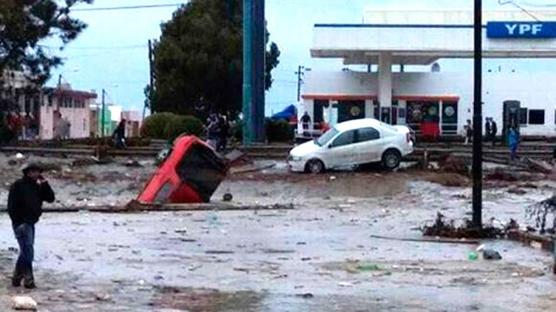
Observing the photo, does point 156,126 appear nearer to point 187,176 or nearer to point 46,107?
point 46,107

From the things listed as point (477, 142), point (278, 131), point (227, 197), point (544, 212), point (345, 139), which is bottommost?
point (227, 197)

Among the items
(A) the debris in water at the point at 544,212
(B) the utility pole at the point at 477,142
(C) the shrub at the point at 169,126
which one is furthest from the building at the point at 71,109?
(B) the utility pole at the point at 477,142

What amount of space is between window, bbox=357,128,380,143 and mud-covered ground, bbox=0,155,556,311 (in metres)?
8.81

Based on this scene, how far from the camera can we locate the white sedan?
147ft

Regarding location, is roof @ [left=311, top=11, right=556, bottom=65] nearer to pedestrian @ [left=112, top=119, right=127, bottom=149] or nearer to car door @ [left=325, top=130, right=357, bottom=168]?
pedestrian @ [left=112, top=119, right=127, bottom=149]

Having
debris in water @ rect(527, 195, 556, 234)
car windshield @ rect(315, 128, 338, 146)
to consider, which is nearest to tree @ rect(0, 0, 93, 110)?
car windshield @ rect(315, 128, 338, 146)

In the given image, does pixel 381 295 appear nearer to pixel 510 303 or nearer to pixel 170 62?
pixel 510 303

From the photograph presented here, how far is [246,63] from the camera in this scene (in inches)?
2464

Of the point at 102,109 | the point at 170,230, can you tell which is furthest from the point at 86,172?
the point at 102,109

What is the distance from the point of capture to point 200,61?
84312mm

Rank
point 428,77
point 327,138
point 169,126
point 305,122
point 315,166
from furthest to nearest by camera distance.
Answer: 1. point 428,77
2. point 305,122
3. point 169,126
4. point 327,138
5. point 315,166

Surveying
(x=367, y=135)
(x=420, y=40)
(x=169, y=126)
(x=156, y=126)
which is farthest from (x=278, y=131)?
(x=367, y=135)

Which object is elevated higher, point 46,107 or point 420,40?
point 420,40

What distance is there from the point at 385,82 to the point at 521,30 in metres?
8.39
